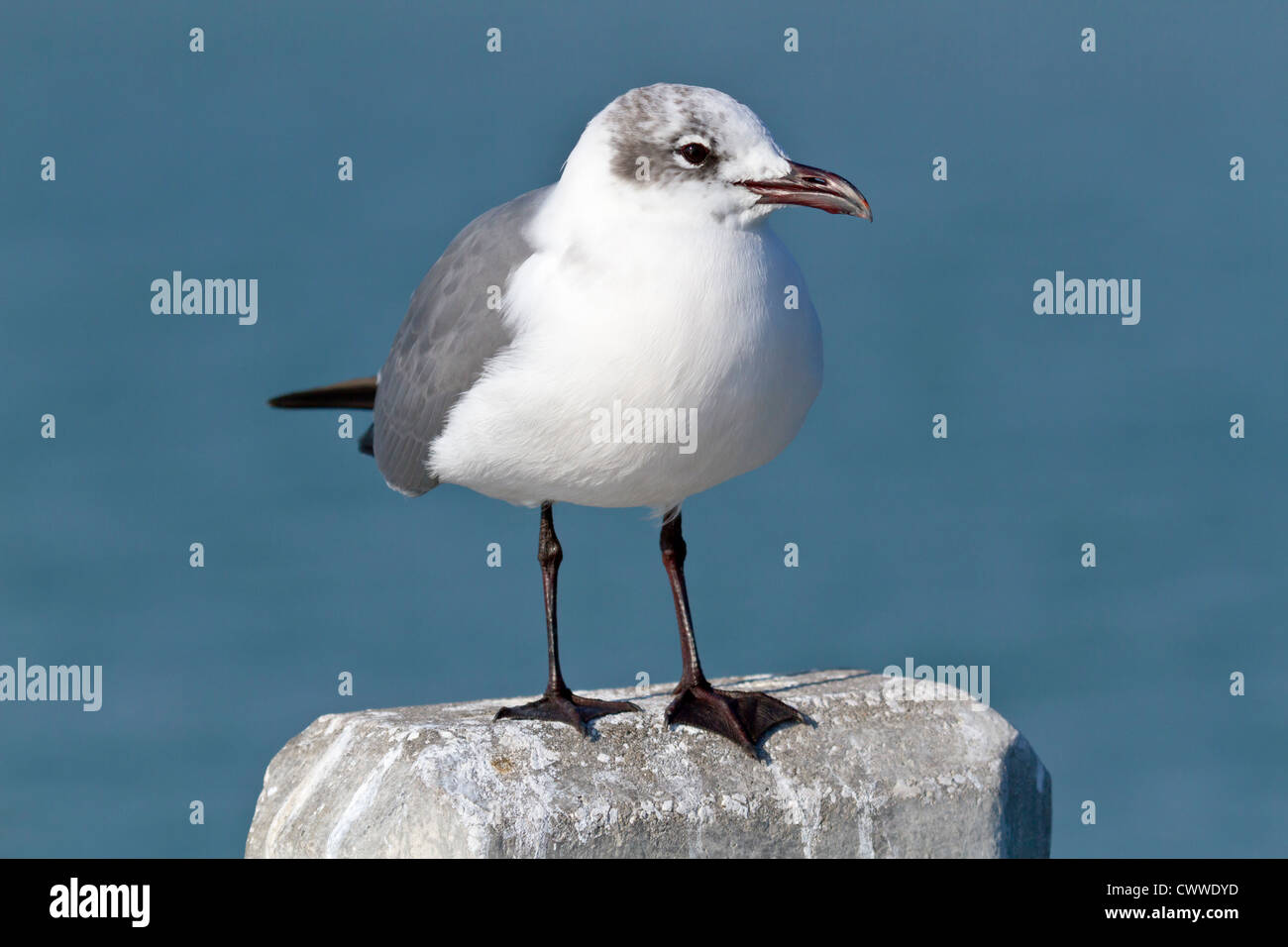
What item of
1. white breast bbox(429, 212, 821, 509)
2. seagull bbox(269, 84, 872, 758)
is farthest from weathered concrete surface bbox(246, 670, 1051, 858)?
white breast bbox(429, 212, 821, 509)

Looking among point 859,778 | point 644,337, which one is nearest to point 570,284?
point 644,337

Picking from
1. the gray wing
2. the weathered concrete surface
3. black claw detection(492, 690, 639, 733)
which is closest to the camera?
the weathered concrete surface

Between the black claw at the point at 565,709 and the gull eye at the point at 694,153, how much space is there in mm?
2247

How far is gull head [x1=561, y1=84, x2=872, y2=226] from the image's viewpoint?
6355 mm

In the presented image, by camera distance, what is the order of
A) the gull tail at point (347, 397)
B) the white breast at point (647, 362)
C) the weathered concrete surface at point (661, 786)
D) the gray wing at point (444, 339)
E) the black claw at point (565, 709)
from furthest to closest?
the gull tail at point (347, 397)
the black claw at point (565, 709)
the gray wing at point (444, 339)
the weathered concrete surface at point (661, 786)
the white breast at point (647, 362)

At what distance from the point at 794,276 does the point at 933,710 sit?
6.73 feet

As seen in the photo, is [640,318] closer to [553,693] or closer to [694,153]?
[694,153]

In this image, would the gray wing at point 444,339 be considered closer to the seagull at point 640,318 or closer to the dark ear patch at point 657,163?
the seagull at point 640,318

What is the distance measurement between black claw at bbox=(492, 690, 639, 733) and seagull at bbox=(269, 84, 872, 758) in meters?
0.05

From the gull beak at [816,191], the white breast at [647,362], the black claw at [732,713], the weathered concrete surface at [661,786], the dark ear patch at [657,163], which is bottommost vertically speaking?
the weathered concrete surface at [661,786]

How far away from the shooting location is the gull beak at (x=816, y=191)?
6.38m

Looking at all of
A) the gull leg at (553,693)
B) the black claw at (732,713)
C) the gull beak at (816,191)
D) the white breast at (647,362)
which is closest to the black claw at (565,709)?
the gull leg at (553,693)

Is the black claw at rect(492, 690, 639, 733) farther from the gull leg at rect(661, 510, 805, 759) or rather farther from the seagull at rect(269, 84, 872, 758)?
the gull leg at rect(661, 510, 805, 759)

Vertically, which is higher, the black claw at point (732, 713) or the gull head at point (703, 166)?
the gull head at point (703, 166)
